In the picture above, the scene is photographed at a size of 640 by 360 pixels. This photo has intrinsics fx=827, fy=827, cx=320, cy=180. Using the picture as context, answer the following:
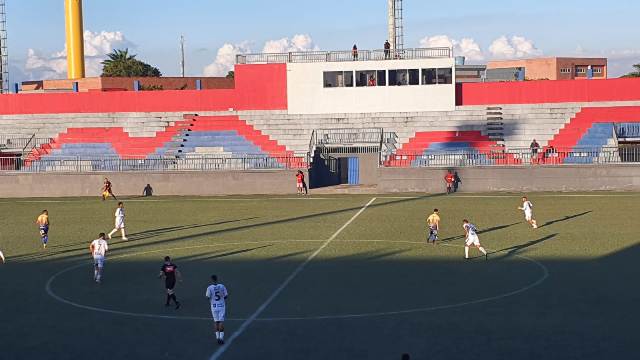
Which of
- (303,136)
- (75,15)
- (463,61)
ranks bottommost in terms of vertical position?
(303,136)

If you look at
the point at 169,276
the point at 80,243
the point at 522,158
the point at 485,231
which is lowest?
the point at 80,243

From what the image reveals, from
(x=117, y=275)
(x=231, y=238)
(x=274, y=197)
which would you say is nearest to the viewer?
(x=117, y=275)

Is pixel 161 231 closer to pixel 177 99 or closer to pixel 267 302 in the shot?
pixel 267 302

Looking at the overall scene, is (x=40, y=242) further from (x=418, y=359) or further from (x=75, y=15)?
(x=75, y=15)

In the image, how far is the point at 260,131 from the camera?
2456 inches

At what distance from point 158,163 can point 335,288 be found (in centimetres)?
3413

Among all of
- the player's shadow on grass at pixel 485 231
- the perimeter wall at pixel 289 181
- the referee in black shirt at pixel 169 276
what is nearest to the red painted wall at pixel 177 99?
the perimeter wall at pixel 289 181

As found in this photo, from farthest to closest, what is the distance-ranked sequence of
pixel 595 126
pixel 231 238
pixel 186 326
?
pixel 595 126 → pixel 231 238 → pixel 186 326

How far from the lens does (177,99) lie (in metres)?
67.6

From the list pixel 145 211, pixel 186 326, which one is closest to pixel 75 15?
pixel 145 211

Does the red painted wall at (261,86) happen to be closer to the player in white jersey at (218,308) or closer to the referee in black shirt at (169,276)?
the referee in black shirt at (169,276)

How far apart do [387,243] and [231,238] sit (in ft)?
22.3

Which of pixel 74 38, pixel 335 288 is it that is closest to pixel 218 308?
pixel 335 288

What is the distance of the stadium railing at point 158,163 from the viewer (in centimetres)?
5550
